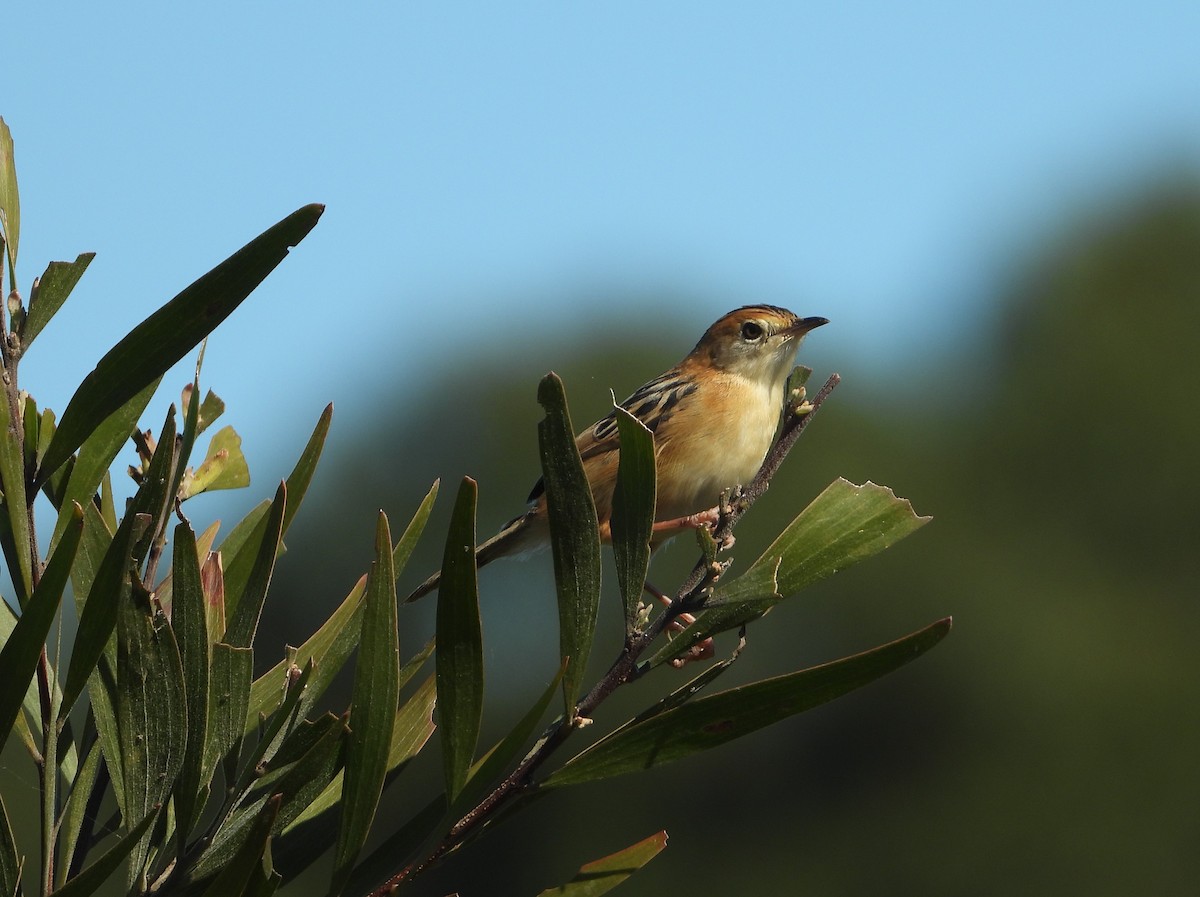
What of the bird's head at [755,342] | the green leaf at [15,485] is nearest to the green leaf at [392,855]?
the green leaf at [15,485]

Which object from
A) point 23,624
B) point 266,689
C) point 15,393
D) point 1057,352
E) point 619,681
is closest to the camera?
point 23,624

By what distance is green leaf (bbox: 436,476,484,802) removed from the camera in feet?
6.25

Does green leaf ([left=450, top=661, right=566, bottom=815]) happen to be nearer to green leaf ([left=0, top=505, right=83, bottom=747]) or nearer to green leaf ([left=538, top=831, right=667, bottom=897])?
green leaf ([left=538, top=831, right=667, bottom=897])

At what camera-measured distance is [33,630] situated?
1.82 metres

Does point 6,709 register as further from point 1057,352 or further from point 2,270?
point 1057,352

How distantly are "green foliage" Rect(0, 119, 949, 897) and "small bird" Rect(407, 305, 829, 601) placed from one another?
2.44 metres

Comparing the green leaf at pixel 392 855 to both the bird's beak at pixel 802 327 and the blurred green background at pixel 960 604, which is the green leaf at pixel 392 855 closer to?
the bird's beak at pixel 802 327

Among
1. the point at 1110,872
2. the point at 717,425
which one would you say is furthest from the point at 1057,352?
the point at 717,425

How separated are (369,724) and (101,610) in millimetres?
404

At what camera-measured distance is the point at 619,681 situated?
6.39ft

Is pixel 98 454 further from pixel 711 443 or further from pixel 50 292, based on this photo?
pixel 711 443

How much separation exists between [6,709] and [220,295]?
24.3 inches

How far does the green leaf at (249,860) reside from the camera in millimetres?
1698

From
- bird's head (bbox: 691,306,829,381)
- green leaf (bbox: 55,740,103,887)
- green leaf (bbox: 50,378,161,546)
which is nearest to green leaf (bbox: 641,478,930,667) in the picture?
green leaf (bbox: 55,740,103,887)
